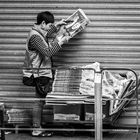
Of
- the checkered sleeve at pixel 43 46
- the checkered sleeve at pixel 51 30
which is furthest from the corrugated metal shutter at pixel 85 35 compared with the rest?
the checkered sleeve at pixel 43 46

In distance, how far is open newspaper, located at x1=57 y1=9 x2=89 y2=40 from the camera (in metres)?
8.57

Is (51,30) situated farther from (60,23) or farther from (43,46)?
(43,46)

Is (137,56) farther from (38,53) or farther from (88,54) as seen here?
(38,53)

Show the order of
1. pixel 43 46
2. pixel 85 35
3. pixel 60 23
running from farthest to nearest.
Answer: pixel 85 35 → pixel 60 23 → pixel 43 46

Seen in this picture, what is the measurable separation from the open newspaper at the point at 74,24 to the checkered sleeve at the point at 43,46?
12.5 inches

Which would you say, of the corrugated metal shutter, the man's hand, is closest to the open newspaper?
the man's hand

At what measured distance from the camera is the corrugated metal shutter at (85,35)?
8875 millimetres

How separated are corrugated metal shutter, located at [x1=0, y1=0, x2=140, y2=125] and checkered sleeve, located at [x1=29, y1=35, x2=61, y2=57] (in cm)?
70

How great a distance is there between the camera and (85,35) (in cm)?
895

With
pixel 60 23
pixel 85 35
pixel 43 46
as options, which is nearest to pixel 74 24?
pixel 60 23

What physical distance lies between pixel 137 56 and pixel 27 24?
2.12 meters

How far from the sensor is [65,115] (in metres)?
8.39

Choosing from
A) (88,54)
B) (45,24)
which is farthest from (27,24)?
(88,54)

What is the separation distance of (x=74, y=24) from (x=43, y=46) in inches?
30.7
